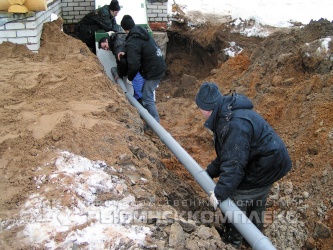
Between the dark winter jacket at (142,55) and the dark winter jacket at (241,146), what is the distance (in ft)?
8.23

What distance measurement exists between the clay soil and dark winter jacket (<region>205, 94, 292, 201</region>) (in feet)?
2.21

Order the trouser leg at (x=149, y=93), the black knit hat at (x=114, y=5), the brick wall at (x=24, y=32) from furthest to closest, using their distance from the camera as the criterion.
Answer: the black knit hat at (x=114, y=5), the trouser leg at (x=149, y=93), the brick wall at (x=24, y=32)

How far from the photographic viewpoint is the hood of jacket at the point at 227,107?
9.91 feet

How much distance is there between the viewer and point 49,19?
6270mm

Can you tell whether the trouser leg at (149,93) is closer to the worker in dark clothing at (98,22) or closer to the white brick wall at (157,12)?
the worker in dark clothing at (98,22)

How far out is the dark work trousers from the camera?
3521 millimetres

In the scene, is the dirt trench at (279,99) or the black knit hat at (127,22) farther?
the black knit hat at (127,22)

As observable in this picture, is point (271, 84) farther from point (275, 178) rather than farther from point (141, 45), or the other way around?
point (275, 178)

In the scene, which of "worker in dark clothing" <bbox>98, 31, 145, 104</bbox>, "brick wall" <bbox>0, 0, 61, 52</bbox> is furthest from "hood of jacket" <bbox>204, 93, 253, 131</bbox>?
"brick wall" <bbox>0, 0, 61, 52</bbox>

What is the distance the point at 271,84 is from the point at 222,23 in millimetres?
3749

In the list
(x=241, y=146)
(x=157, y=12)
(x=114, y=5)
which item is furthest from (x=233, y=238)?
(x=157, y=12)

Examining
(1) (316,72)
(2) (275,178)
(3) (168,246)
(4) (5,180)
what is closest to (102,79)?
(4) (5,180)

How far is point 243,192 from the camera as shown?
3506 mm

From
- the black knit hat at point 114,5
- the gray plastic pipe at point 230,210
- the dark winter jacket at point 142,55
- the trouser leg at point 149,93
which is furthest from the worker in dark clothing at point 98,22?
the gray plastic pipe at point 230,210
